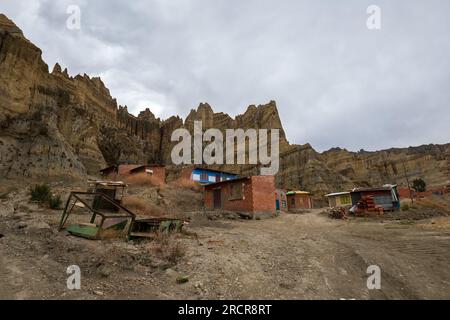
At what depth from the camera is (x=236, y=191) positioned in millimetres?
24266

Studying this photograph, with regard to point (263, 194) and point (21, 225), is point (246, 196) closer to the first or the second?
point (263, 194)

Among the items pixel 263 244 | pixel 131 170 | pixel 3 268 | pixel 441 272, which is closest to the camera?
pixel 3 268

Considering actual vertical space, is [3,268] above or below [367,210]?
below

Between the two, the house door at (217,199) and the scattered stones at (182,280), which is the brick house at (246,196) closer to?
the house door at (217,199)

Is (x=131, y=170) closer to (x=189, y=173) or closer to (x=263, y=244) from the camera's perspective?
(x=189, y=173)

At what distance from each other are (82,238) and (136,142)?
2730 inches

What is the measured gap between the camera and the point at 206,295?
4.92 m

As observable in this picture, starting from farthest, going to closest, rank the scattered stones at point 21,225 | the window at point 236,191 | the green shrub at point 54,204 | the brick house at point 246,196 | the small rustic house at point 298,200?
the small rustic house at point 298,200 → the window at point 236,191 → the brick house at point 246,196 → the green shrub at point 54,204 → the scattered stones at point 21,225

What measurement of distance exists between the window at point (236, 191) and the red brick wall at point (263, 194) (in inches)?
52.2

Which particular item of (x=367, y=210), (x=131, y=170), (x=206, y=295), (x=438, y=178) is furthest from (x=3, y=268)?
(x=438, y=178)

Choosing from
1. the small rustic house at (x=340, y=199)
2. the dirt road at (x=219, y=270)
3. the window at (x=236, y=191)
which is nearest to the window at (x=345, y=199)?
the small rustic house at (x=340, y=199)

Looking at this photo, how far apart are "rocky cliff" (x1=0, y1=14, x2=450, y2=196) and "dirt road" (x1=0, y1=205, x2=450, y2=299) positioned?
1952 cm

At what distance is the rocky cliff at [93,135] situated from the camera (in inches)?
966

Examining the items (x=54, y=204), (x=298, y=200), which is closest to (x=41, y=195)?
(x=54, y=204)
